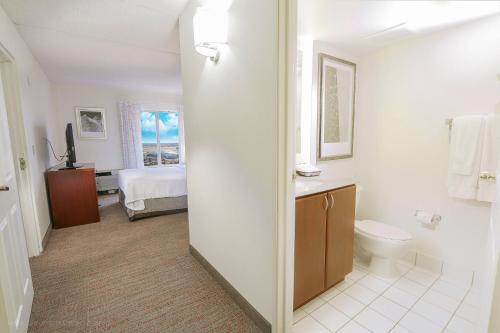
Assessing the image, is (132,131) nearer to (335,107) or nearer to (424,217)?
(335,107)

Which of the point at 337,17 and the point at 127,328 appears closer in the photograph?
the point at 127,328

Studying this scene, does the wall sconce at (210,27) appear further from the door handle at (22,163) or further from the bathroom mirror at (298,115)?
the door handle at (22,163)

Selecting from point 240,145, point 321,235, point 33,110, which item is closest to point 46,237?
point 33,110

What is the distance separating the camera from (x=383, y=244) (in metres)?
1.83

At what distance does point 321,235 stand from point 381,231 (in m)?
0.75

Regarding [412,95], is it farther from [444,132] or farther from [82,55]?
[82,55]

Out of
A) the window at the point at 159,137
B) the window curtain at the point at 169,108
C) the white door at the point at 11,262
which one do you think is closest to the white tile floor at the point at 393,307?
the white door at the point at 11,262

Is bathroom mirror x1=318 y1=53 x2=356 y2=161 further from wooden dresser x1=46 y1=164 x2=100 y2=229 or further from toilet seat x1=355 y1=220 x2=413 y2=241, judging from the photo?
wooden dresser x1=46 y1=164 x2=100 y2=229

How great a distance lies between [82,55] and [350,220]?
369 centimetres

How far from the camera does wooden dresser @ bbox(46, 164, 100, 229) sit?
303 centimetres

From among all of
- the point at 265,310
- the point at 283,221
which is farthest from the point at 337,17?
the point at 265,310

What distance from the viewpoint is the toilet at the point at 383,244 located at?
182 centimetres

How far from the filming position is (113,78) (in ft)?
13.9

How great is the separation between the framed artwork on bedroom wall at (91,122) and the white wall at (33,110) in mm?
1580
